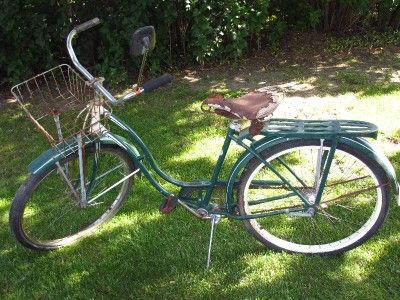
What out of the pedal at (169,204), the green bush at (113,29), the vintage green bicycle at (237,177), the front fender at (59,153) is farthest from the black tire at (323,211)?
the green bush at (113,29)

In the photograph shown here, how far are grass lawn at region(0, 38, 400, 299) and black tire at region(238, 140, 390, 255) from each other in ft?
0.28

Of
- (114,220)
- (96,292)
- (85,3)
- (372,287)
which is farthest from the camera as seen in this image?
(85,3)

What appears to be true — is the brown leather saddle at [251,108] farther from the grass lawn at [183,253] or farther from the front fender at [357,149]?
the grass lawn at [183,253]

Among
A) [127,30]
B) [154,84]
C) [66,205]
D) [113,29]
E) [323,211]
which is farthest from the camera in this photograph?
[113,29]

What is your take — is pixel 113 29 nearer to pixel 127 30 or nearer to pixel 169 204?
pixel 127 30

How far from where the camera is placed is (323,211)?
3.01m

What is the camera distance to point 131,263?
3.14 m

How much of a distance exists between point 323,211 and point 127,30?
3248 mm

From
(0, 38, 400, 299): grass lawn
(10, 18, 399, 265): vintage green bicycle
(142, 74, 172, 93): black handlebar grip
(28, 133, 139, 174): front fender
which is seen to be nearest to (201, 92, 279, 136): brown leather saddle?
(10, 18, 399, 265): vintage green bicycle

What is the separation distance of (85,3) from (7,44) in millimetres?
997

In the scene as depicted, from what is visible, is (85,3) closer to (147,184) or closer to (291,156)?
(147,184)

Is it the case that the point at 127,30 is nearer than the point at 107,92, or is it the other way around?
the point at 107,92

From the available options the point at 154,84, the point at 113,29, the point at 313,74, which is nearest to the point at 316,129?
the point at 154,84

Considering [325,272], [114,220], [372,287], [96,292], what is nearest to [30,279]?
[96,292]
